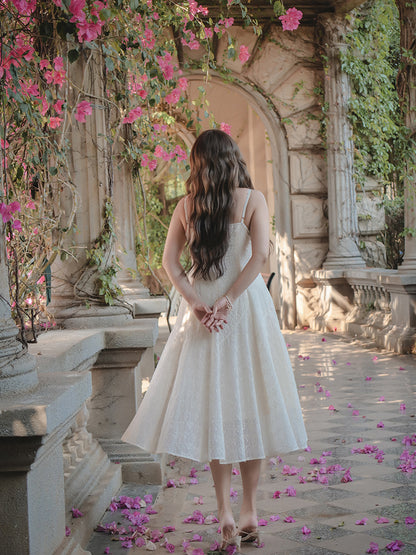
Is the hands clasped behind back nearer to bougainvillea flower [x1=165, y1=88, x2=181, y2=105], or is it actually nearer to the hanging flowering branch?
the hanging flowering branch

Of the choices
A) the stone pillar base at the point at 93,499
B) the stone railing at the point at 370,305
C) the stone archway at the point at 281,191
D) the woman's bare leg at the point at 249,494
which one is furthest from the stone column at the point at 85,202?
the stone archway at the point at 281,191

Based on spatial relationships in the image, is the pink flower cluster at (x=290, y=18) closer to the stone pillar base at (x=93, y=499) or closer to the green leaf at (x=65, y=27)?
the green leaf at (x=65, y=27)

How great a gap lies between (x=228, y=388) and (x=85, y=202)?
1360mm

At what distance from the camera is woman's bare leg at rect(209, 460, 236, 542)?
2395 millimetres

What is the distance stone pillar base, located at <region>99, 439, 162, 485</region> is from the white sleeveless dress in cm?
80

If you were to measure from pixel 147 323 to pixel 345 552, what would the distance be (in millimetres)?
1541

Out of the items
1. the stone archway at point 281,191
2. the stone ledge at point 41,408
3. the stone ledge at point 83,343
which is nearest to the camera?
the stone ledge at point 41,408

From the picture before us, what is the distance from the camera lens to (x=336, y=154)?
9.50m

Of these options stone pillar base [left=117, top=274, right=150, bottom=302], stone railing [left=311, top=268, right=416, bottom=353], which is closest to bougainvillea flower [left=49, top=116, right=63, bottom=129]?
stone pillar base [left=117, top=274, right=150, bottom=302]

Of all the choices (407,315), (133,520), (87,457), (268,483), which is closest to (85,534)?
(133,520)

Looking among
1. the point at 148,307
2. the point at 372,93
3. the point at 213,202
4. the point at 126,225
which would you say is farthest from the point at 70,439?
the point at 372,93

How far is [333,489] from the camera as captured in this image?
3102mm

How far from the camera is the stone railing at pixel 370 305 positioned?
7305 mm

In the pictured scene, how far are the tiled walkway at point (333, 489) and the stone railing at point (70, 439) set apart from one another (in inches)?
6.2
